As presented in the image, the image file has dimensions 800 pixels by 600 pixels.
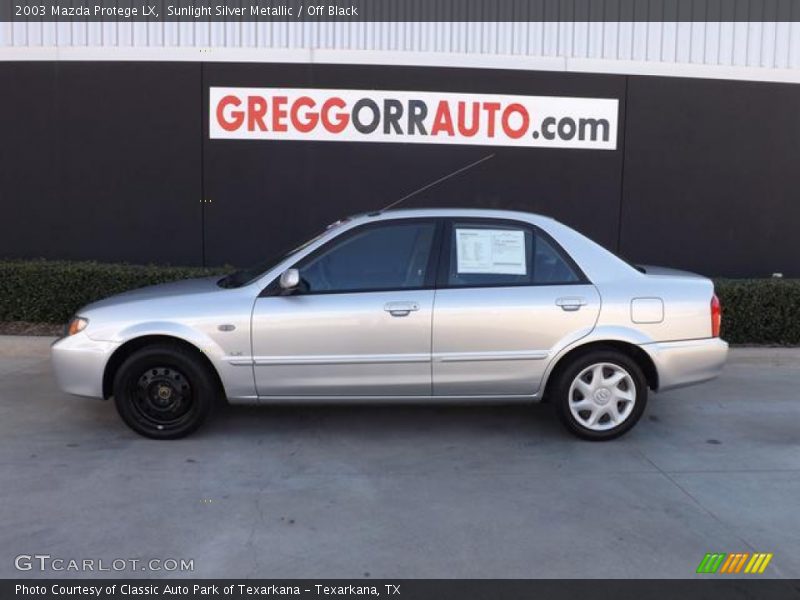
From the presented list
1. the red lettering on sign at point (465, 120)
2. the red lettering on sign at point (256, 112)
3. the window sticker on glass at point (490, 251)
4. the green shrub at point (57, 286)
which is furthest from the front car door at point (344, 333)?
the red lettering on sign at point (256, 112)

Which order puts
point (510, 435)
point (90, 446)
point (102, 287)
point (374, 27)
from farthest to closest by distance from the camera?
point (374, 27) → point (102, 287) → point (510, 435) → point (90, 446)

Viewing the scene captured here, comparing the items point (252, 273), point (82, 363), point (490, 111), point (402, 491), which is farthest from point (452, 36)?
point (402, 491)

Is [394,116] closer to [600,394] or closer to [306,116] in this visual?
[306,116]

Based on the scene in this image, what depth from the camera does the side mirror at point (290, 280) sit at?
16.1 feet

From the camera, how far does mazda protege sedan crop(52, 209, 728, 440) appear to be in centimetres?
500

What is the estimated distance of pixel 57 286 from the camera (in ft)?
27.3

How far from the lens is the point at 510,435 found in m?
5.43

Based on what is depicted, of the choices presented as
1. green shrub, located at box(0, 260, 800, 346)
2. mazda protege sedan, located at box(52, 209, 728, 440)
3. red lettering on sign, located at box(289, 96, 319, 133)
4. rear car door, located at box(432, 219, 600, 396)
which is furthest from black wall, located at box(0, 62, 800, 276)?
rear car door, located at box(432, 219, 600, 396)

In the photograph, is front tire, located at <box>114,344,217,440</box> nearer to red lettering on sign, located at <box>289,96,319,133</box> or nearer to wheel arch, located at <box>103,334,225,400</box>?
wheel arch, located at <box>103,334,225,400</box>

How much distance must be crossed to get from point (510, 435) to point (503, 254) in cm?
134

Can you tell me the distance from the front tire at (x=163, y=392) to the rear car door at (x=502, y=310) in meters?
1.63

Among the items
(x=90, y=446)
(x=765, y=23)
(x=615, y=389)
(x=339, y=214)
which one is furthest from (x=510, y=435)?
(x=765, y=23)

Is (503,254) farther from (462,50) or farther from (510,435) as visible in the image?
(462,50)

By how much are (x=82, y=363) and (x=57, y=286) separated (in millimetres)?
3747
